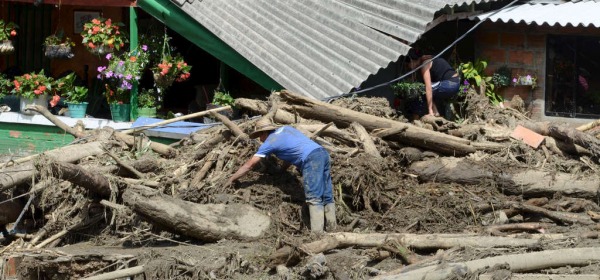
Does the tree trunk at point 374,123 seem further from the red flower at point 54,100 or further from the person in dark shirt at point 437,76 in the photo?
the red flower at point 54,100

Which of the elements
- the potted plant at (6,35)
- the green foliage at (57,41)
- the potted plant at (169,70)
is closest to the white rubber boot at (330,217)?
the potted plant at (169,70)

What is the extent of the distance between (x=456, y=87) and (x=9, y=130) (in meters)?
6.89

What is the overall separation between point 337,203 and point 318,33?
4.42 metres

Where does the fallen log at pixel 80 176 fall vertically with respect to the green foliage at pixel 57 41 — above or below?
below

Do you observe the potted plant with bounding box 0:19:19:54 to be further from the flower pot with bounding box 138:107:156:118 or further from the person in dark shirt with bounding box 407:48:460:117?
the person in dark shirt with bounding box 407:48:460:117

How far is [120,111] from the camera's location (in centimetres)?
1602

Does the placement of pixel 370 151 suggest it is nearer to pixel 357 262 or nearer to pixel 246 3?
pixel 357 262

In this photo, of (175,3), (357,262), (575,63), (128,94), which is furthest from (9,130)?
(575,63)

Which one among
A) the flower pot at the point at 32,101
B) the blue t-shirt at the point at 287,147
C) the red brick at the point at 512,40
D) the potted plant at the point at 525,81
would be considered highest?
the red brick at the point at 512,40

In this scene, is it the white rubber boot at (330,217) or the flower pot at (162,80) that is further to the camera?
the flower pot at (162,80)

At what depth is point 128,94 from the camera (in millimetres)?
16125

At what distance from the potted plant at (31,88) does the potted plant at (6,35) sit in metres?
0.66

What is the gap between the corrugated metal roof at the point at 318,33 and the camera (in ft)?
48.7

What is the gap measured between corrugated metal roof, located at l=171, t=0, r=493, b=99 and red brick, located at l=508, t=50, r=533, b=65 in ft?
4.74
